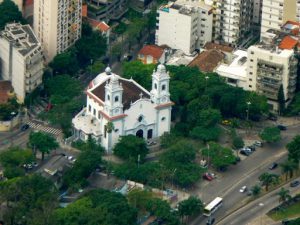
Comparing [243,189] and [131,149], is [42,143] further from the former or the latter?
[243,189]

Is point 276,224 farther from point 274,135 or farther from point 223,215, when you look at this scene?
point 274,135

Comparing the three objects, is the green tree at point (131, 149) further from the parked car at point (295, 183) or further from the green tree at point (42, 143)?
the parked car at point (295, 183)

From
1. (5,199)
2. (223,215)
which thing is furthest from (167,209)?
(5,199)

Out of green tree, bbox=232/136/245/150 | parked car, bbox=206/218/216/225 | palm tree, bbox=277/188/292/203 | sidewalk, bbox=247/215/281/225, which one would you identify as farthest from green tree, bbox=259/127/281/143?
parked car, bbox=206/218/216/225

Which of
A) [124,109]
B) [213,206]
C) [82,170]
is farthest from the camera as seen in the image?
[124,109]

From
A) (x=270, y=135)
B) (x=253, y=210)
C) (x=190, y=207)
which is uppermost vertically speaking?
(x=270, y=135)

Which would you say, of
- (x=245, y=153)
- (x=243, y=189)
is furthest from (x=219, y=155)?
(x=243, y=189)

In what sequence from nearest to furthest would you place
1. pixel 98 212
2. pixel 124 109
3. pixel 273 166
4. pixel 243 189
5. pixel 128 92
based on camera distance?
pixel 98 212, pixel 243 189, pixel 273 166, pixel 124 109, pixel 128 92
